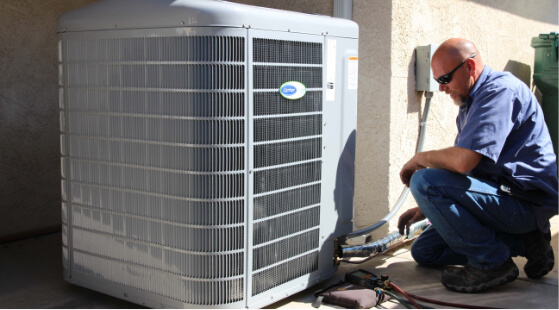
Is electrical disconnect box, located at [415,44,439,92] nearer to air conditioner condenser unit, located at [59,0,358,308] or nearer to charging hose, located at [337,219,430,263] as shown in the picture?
charging hose, located at [337,219,430,263]

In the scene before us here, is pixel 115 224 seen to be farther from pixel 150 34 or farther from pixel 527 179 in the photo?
pixel 527 179

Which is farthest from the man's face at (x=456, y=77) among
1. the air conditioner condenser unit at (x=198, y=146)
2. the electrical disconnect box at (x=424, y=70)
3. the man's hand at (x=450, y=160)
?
the electrical disconnect box at (x=424, y=70)

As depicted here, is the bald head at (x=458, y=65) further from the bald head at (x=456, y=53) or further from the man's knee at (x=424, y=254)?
the man's knee at (x=424, y=254)

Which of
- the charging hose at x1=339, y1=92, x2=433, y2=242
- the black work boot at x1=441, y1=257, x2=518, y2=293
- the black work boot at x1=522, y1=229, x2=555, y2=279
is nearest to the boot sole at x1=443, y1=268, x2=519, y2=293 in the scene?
the black work boot at x1=441, y1=257, x2=518, y2=293

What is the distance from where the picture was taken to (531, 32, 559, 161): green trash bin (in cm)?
566

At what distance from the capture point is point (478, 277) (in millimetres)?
3098

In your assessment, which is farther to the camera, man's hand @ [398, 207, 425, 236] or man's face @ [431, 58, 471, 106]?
man's hand @ [398, 207, 425, 236]

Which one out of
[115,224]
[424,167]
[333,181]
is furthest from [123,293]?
[424,167]

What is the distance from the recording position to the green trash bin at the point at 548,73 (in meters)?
5.66

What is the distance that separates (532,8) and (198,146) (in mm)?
4732

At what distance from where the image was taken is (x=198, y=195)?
2582 mm

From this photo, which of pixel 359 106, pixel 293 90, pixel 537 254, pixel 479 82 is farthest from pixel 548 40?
pixel 293 90

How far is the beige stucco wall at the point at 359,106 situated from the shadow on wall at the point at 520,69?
5.00 ft

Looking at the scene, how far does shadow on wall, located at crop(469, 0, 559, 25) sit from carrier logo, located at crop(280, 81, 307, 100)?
2522 millimetres
